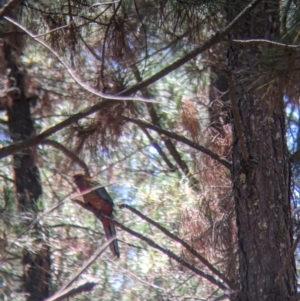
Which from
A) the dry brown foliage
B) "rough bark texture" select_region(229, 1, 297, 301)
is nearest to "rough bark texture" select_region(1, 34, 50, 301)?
the dry brown foliage

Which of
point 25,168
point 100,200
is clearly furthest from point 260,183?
point 25,168

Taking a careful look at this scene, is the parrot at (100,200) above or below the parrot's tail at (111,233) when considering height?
above

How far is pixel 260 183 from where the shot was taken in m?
4.20

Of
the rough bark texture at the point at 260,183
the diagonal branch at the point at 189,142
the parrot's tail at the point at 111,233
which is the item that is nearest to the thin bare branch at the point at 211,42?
the rough bark texture at the point at 260,183

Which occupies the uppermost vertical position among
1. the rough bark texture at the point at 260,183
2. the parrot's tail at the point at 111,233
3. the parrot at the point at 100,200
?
the parrot at the point at 100,200

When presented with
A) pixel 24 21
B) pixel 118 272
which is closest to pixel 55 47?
pixel 24 21

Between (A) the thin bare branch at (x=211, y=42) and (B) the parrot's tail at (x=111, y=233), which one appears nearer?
(A) the thin bare branch at (x=211, y=42)

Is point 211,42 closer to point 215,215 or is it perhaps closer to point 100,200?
point 215,215

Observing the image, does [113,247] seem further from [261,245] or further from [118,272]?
[261,245]

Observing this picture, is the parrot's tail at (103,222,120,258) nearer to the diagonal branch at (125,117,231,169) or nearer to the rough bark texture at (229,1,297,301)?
the diagonal branch at (125,117,231,169)

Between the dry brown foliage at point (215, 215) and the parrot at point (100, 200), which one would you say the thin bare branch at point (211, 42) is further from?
the parrot at point (100, 200)

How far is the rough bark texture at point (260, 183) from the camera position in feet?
13.2

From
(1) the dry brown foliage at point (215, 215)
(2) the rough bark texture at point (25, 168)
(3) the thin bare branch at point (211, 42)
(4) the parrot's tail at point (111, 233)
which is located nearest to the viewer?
(3) the thin bare branch at point (211, 42)

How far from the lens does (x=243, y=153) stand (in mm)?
4180
